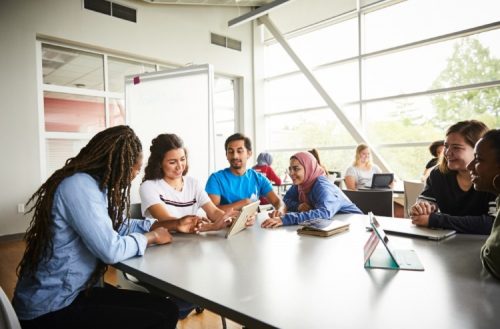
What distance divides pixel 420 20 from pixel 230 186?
5.23 metres

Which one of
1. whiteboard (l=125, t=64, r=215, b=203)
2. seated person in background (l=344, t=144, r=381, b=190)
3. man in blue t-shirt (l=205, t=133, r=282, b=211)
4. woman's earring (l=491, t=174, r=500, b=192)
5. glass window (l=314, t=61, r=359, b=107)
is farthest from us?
glass window (l=314, t=61, r=359, b=107)

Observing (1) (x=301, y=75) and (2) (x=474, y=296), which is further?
(1) (x=301, y=75)

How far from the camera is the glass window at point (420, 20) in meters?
5.42

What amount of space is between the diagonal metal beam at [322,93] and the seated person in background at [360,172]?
177 cm

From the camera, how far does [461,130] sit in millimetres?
1773

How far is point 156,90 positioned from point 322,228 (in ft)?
11.1

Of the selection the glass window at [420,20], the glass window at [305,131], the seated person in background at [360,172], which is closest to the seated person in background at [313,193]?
the seated person in background at [360,172]

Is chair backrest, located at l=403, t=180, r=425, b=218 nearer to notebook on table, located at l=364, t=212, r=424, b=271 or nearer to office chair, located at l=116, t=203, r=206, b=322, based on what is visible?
notebook on table, located at l=364, t=212, r=424, b=271

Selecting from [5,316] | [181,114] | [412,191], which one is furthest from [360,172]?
[5,316]

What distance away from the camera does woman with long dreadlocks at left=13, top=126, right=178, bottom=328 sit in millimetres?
1122

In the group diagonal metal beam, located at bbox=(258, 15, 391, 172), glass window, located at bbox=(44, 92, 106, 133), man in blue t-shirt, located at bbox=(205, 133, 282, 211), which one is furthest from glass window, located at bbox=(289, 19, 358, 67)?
man in blue t-shirt, located at bbox=(205, 133, 282, 211)

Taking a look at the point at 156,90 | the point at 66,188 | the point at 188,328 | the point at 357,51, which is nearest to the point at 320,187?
the point at 188,328

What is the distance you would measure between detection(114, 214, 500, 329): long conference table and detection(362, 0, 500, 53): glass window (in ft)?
17.7

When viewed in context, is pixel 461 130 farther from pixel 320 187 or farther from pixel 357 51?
pixel 357 51
